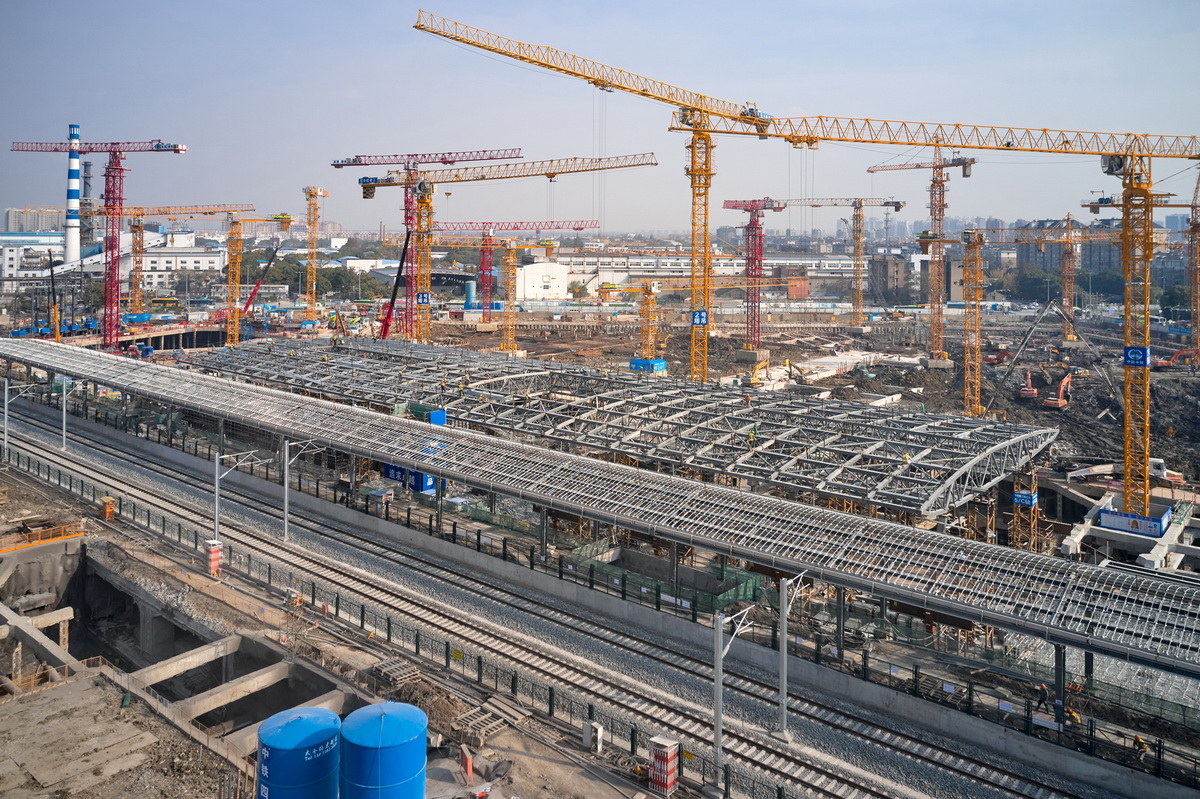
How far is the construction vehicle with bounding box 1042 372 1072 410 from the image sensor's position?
6681 cm

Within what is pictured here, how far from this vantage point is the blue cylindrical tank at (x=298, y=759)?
46.4ft

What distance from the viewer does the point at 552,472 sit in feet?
94.1

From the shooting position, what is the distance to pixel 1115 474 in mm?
45781

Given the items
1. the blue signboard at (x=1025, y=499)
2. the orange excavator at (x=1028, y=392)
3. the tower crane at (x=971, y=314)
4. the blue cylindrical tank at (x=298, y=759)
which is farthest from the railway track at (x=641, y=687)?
the orange excavator at (x=1028, y=392)

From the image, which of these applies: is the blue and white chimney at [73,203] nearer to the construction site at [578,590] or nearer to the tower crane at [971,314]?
the construction site at [578,590]

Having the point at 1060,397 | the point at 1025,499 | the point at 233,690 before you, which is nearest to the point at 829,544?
the point at 1025,499

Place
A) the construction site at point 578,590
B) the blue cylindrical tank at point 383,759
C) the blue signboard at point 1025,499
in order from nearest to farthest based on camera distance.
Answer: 1. the blue cylindrical tank at point 383,759
2. the construction site at point 578,590
3. the blue signboard at point 1025,499

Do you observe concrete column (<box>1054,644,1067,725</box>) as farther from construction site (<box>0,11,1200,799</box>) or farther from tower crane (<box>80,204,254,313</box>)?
tower crane (<box>80,204,254,313</box>)

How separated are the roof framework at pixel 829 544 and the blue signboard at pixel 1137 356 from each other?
18232 millimetres

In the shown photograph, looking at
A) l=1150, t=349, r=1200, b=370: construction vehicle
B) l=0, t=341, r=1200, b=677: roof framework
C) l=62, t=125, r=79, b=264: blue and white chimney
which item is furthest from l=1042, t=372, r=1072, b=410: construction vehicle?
l=62, t=125, r=79, b=264: blue and white chimney

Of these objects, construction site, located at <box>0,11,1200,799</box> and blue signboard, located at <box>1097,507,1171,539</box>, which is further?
blue signboard, located at <box>1097,507,1171,539</box>

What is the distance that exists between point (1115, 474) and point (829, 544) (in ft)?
105

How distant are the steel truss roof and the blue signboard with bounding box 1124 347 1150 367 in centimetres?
565

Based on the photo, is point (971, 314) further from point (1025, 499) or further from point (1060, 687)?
point (1060, 687)
